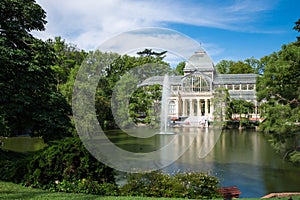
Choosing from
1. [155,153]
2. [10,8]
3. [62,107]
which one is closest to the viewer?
[155,153]

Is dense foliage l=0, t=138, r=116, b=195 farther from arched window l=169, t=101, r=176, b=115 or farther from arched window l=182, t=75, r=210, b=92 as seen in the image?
arched window l=169, t=101, r=176, b=115

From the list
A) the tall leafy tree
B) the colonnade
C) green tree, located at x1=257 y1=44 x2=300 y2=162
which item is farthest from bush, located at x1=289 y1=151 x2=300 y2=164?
the tall leafy tree

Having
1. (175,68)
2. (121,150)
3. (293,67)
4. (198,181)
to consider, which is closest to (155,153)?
(121,150)

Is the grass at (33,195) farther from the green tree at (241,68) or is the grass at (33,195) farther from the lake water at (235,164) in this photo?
the green tree at (241,68)

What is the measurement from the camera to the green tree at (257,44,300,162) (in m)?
11.4

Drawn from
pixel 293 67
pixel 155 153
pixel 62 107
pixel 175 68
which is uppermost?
pixel 293 67

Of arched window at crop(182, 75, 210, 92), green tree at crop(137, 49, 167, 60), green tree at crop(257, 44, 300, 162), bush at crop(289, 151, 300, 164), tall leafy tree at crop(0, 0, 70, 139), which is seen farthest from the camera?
green tree at crop(257, 44, 300, 162)

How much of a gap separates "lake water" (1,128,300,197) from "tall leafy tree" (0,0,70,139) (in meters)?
3.93

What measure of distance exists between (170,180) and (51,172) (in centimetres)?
242

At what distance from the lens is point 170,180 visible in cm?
594

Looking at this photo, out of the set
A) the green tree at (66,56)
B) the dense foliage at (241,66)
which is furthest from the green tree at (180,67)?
the dense foliage at (241,66)

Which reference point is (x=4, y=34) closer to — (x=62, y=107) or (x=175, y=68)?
(x=62, y=107)

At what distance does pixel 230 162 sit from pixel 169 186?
246 inches

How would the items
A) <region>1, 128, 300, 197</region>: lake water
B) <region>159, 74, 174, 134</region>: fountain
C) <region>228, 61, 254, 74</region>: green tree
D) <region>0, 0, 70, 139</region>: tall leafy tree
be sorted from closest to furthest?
<region>1, 128, 300, 197</region>: lake water < <region>159, 74, 174, 134</region>: fountain < <region>0, 0, 70, 139</region>: tall leafy tree < <region>228, 61, 254, 74</region>: green tree
